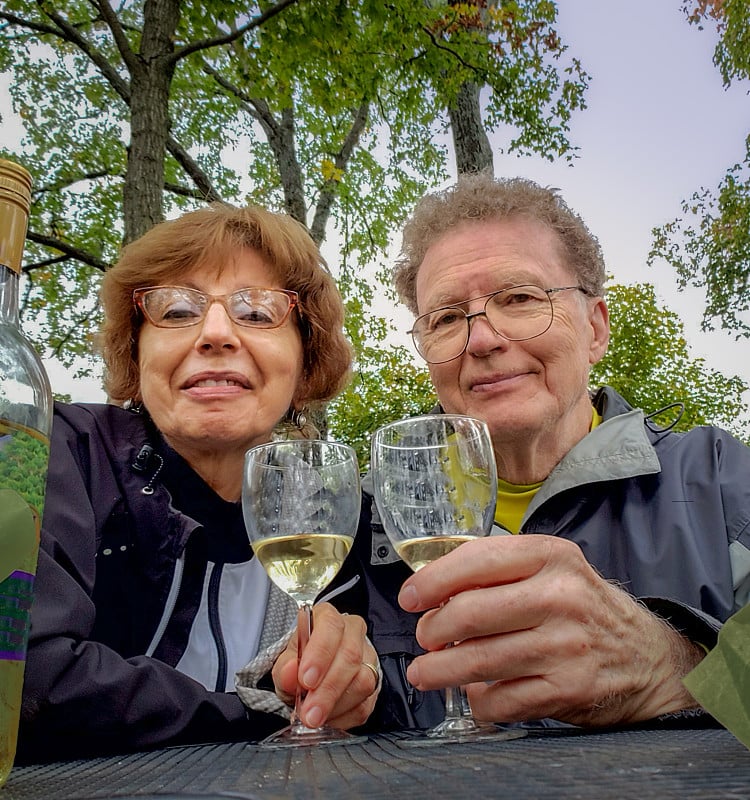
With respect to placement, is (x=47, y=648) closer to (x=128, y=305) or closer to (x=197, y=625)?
(x=197, y=625)

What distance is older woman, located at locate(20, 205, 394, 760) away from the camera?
4.48 feet

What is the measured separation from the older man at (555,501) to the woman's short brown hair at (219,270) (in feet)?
1.32

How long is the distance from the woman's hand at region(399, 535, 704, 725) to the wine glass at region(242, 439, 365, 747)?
0.25 m

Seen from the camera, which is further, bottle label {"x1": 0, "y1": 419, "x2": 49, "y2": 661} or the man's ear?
the man's ear

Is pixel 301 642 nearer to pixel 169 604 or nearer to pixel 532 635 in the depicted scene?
pixel 532 635

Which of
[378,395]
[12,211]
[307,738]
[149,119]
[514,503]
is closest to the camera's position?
[12,211]

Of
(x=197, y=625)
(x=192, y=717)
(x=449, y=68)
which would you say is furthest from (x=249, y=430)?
(x=449, y=68)

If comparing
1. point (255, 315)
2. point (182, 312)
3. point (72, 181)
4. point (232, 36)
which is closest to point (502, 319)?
point (255, 315)

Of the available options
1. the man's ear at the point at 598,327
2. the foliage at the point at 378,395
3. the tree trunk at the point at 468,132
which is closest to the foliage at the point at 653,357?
the foliage at the point at 378,395

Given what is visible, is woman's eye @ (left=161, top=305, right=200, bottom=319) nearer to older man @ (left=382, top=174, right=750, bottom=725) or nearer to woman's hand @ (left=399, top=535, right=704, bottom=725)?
older man @ (left=382, top=174, right=750, bottom=725)

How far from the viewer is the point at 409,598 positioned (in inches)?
46.8

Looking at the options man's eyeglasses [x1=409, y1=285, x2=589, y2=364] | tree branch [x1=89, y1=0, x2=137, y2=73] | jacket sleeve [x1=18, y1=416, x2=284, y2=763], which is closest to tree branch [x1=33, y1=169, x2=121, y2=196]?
tree branch [x1=89, y1=0, x2=137, y2=73]

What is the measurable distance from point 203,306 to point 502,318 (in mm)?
1050

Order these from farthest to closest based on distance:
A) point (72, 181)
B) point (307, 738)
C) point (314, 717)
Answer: point (72, 181)
point (314, 717)
point (307, 738)
